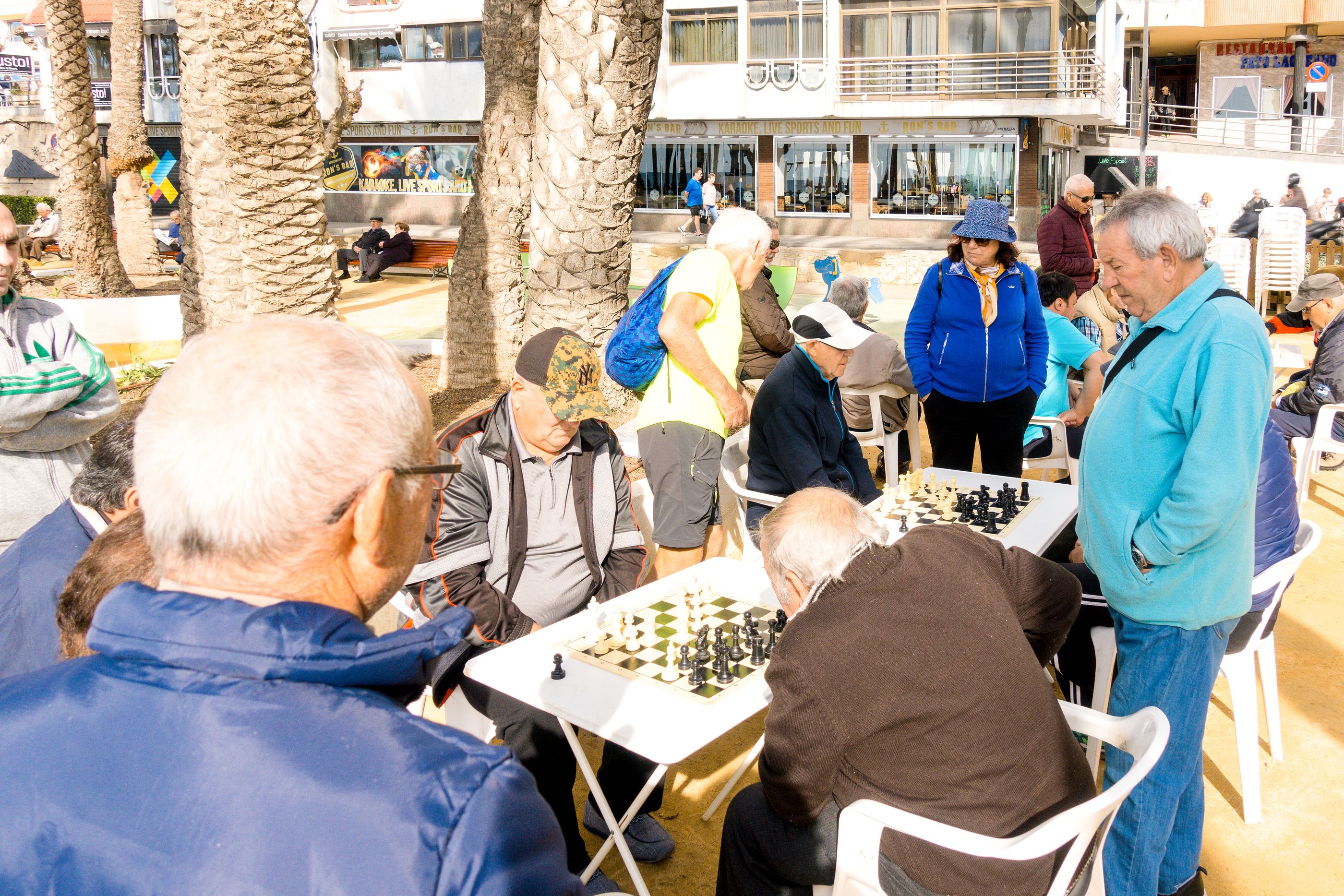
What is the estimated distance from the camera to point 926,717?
6.91 feet

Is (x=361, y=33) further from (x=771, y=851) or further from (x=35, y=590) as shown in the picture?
(x=771, y=851)

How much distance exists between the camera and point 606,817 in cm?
284

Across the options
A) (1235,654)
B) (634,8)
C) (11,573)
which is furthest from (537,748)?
(634,8)

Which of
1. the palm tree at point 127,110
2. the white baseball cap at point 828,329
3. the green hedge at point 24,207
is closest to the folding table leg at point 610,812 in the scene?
the white baseball cap at point 828,329

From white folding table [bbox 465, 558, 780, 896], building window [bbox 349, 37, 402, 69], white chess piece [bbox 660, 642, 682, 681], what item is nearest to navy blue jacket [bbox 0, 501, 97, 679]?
white folding table [bbox 465, 558, 780, 896]

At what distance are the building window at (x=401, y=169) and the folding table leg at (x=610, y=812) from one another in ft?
105

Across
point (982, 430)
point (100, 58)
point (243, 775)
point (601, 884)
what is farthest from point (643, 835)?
point (100, 58)

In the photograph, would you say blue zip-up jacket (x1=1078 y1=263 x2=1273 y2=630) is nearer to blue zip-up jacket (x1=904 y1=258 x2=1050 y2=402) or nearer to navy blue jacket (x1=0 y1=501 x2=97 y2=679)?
blue zip-up jacket (x1=904 y1=258 x2=1050 y2=402)

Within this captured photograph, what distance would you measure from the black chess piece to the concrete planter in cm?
902

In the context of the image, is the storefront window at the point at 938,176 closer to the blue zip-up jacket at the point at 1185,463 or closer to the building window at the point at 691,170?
the building window at the point at 691,170

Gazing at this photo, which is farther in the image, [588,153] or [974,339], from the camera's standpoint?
[588,153]

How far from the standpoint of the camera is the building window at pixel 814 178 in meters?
29.6

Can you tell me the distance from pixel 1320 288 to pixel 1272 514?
4116 millimetres

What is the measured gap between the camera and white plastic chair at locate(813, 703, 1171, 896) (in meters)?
2.06
